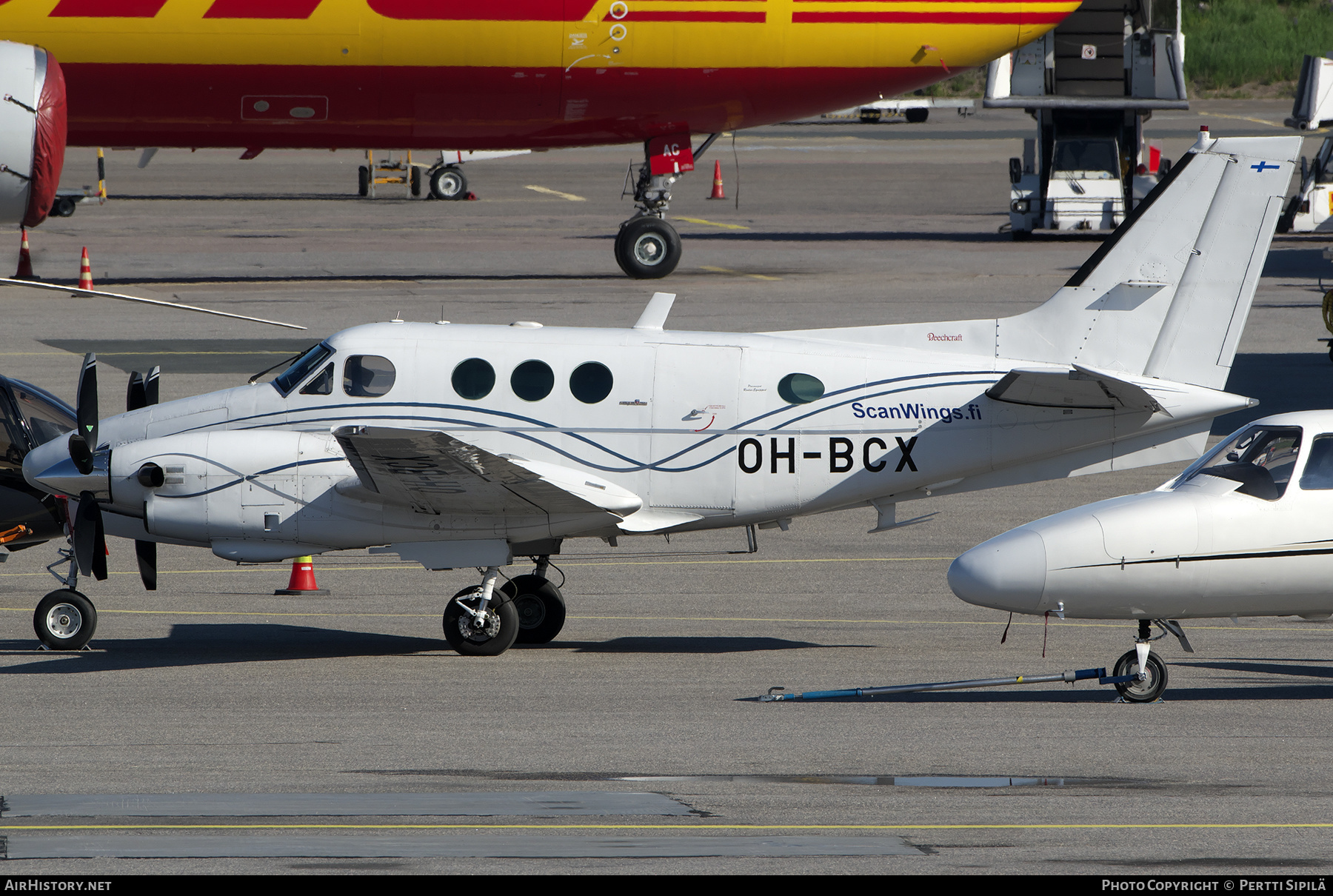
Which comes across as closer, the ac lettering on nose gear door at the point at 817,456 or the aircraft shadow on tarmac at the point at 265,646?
the aircraft shadow on tarmac at the point at 265,646

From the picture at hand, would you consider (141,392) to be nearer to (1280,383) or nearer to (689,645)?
(689,645)

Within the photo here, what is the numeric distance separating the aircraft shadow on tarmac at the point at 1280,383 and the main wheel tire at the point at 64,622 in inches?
602

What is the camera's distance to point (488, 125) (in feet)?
107

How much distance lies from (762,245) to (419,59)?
14701 mm

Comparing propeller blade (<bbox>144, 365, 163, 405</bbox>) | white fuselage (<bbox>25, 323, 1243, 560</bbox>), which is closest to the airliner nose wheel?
white fuselage (<bbox>25, 323, 1243, 560</bbox>)

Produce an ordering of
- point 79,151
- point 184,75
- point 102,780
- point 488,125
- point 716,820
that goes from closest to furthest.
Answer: point 716,820, point 102,780, point 184,75, point 488,125, point 79,151

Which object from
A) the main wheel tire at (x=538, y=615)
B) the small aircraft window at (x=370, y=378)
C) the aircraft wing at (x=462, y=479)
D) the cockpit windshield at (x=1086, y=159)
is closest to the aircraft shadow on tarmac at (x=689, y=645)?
the main wheel tire at (x=538, y=615)

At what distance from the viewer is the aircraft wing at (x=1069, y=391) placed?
14180 mm

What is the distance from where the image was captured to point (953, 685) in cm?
1253

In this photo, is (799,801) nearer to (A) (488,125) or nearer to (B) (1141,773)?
(B) (1141,773)

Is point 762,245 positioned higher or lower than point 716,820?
higher

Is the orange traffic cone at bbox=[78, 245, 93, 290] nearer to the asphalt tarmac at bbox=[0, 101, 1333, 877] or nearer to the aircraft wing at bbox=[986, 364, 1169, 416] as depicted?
the asphalt tarmac at bbox=[0, 101, 1333, 877]

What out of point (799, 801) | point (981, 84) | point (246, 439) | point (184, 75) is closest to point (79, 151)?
point (184, 75)

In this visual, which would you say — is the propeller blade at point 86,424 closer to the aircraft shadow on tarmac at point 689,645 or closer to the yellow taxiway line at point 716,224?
the aircraft shadow on tarmac at point 689,645
